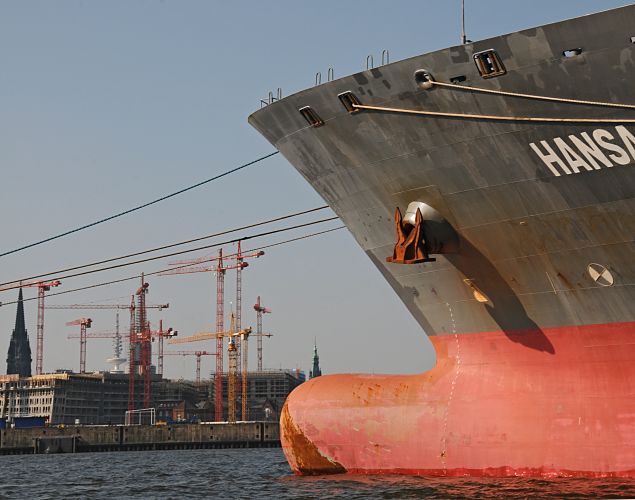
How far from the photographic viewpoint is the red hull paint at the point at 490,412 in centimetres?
1444

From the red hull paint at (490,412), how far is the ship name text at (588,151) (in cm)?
260

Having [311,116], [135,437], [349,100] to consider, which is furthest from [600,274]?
[135,437]

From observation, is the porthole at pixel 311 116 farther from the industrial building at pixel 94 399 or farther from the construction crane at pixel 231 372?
the industrial building at pixel 94 399

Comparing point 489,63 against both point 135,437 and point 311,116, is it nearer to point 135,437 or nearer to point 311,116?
point 311,116

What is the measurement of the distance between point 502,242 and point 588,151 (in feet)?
7.61

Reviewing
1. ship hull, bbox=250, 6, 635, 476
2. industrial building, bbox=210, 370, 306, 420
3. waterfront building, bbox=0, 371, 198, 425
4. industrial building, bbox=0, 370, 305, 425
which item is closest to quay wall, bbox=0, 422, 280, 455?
ship hull, bbox=250, 6, 635, 476

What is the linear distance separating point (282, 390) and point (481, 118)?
571 feet

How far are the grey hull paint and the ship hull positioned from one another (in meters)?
0.02

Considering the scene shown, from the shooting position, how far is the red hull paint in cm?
1444

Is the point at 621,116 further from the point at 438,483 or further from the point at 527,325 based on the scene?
the point at 438,483

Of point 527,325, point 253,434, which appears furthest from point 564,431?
point 253,434

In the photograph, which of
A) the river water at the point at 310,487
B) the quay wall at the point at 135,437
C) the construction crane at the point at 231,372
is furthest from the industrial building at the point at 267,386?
the river water at the point at 310,487

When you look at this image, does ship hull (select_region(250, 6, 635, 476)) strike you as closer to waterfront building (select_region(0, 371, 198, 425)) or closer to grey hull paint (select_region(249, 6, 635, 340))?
grey hull paint (select_region(249, 6, 635, 340))

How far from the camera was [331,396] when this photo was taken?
18.3 meters
